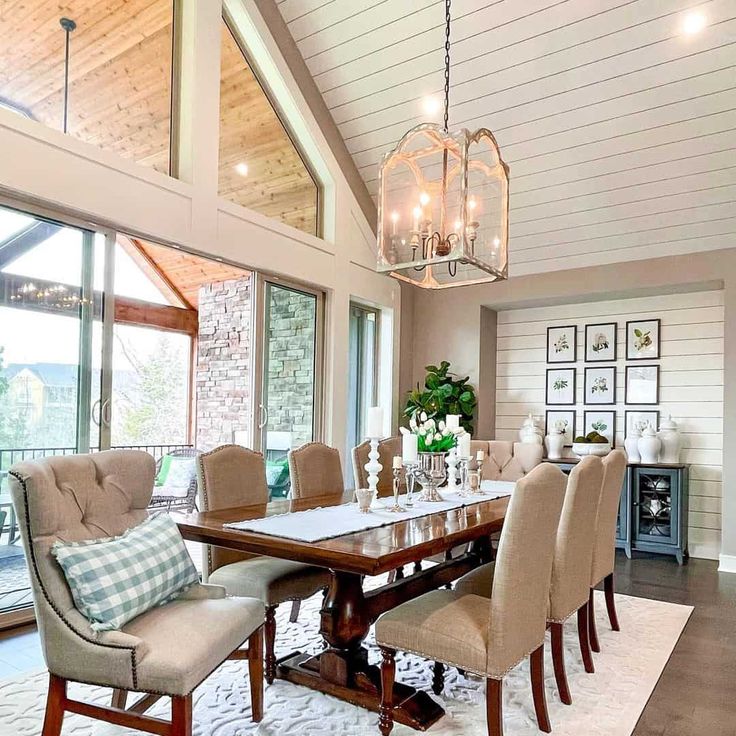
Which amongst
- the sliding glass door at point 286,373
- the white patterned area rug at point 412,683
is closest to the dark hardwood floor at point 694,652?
the white patterned area rug at point 412,683

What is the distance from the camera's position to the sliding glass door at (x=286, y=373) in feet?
16.5

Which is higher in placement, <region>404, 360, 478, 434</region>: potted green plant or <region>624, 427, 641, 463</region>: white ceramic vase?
<region>404, 360, 478, 434</region>: potted green plant

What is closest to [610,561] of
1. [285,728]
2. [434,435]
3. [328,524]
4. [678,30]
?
[434,435]

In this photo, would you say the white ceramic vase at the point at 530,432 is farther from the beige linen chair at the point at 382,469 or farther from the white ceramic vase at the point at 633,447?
the beige linen chair at the point at 382,469

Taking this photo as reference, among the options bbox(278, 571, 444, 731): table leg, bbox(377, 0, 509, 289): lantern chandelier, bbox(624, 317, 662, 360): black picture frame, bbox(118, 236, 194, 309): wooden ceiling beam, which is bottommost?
bbox(278, 571, 444, 731): table leg

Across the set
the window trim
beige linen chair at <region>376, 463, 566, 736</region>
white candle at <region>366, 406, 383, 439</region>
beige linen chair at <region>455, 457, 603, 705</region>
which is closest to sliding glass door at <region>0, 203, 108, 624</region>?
white candle at <region>366, 406, 383, 439</region>

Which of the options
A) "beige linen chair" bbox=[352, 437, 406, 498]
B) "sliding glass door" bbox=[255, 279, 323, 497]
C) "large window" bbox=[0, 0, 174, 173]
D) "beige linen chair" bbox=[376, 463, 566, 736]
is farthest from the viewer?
"sliding glass door" bbox=[255, 279, 323, 497]

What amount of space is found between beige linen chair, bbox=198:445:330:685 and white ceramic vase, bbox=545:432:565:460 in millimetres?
3476

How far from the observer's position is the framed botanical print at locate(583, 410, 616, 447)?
19.6 feet

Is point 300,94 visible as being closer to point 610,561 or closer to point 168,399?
point 610,561

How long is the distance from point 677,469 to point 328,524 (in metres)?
3.77

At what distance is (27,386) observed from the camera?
3525 millimetres

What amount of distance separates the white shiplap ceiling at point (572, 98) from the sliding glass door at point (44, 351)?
8.46 ft

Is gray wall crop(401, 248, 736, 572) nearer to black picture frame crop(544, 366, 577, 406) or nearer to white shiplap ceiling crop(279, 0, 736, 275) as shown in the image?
white shiplap ceiling crop(279, 0, 736, 275)
